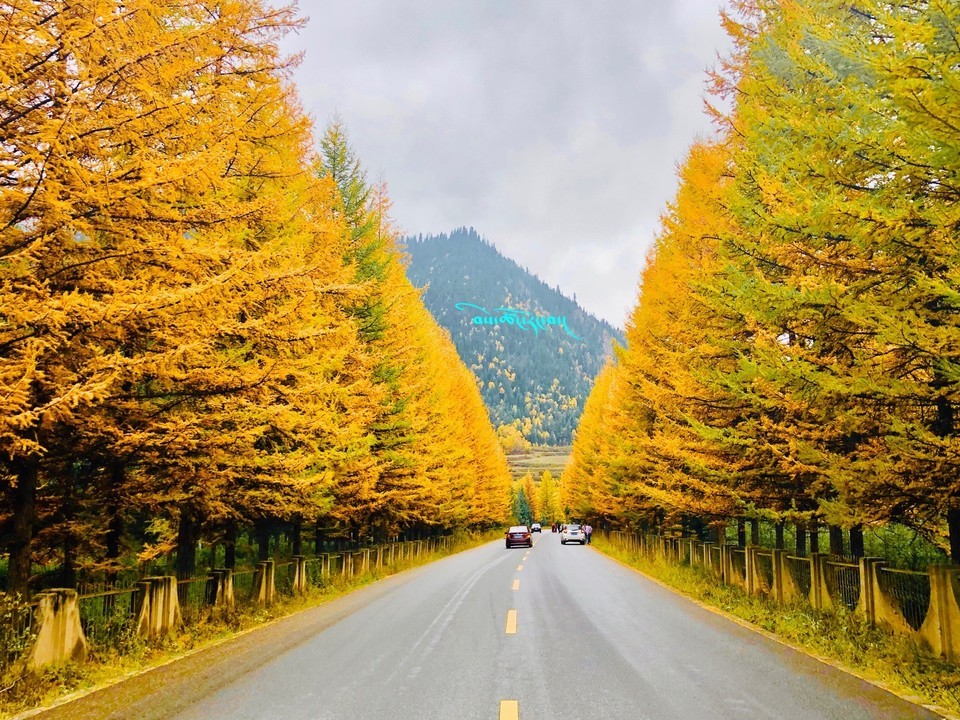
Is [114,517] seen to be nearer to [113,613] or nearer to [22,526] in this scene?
[113,613]

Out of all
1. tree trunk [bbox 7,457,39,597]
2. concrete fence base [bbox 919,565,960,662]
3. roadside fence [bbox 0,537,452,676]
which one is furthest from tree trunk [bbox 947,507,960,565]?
tree trunk [bbox 7,457,39,597]

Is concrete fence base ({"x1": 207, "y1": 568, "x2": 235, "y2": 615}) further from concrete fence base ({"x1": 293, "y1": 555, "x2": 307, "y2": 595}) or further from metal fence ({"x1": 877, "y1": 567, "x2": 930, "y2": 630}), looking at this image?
metal fence ({"x1": 877, "y1": 567, "x2": 930, "y2": 630})

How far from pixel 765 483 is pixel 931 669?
22.2 ft

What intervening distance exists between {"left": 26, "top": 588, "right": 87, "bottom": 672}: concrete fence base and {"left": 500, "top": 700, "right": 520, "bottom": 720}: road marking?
5.34 m

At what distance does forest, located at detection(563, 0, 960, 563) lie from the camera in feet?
21.7

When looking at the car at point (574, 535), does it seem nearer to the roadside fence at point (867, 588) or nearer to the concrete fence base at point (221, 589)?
the roadside fence at point (867, 588)

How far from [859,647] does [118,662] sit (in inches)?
384

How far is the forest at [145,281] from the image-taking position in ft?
21.6

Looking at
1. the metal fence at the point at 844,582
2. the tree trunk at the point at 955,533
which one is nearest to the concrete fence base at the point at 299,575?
the metal fence at the point at 844,582

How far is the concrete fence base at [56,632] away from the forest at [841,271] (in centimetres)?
955

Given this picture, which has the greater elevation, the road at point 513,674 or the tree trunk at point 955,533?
the tree trunk at point 955,533

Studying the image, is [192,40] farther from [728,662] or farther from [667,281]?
[667,281]

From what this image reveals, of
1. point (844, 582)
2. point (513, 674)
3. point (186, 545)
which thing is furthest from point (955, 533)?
point (186, 545)

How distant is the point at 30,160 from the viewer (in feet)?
21.3
